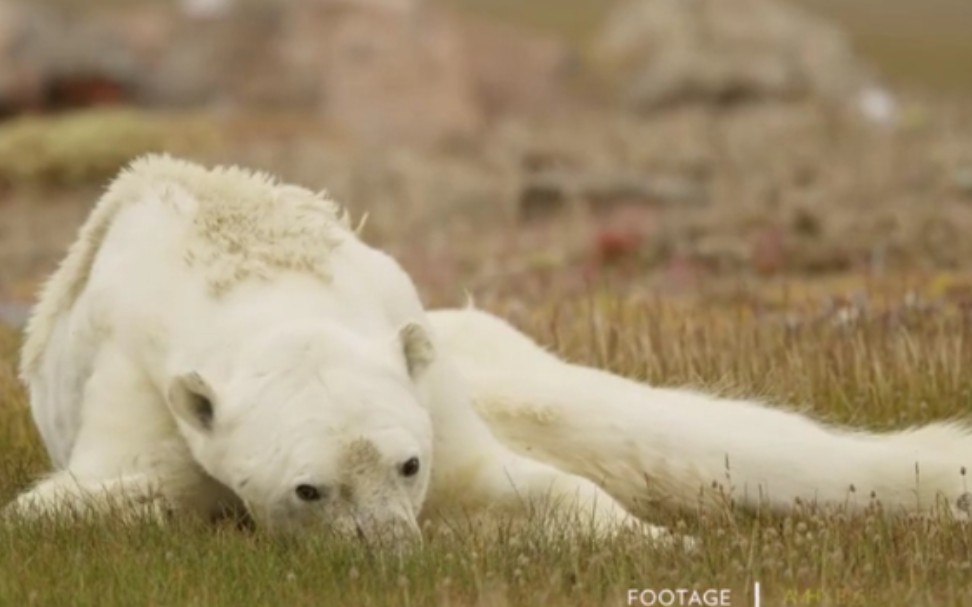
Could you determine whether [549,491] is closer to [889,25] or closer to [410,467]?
[410,467]

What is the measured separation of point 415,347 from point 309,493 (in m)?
0.81

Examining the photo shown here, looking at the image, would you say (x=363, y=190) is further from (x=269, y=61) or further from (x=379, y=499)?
(x=379, y=499)

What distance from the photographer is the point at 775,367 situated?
988 centimetres

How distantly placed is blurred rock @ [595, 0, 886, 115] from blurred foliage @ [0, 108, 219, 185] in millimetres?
11635

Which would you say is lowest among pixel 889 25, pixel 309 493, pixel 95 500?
pixel 889 25

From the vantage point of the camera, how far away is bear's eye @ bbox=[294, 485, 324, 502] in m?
6.43

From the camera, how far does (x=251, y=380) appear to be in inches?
263

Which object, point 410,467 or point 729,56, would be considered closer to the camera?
point 410,467

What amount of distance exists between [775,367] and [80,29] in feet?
124

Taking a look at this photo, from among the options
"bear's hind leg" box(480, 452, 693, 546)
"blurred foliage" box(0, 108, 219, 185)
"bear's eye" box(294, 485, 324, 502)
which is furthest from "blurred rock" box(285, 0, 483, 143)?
"bear's eye" box(294, 485, 324, 502)

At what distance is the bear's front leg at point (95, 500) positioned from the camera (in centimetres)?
693

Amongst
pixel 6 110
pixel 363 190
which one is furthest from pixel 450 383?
pixel 6 110

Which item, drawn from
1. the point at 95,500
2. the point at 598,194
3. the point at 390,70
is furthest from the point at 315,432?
the point at 390,70

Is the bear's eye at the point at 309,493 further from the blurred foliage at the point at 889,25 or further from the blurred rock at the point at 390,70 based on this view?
the blurred foliage at the point at 889,25
